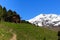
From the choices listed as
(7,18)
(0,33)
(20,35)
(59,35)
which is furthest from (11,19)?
(59,35)

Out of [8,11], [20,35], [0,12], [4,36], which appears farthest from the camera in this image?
[8,11]

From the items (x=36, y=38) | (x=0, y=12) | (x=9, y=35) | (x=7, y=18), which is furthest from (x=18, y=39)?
(x=7, y=18)

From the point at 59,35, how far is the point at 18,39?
123 feet

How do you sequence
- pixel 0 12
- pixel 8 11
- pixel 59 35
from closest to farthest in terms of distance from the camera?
1. pixel 59 35
2. pixel 0 12
3. pixel 8 11

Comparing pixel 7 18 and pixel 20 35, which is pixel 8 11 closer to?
pixel 7 18

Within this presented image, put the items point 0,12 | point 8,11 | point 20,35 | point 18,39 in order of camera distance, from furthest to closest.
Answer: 1. point 8,11
2. point 0,12
3. point 20,35
4. point 18,39

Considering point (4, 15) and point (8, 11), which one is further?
point (8, 11)

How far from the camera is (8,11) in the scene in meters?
85.0

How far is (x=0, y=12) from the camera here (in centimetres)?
7406

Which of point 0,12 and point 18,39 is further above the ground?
point 0,12

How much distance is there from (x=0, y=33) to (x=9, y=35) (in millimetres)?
2246

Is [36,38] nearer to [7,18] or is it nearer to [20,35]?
[20,35]

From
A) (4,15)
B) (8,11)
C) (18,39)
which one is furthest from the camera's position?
(8,11)

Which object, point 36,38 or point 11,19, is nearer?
point 36,38
